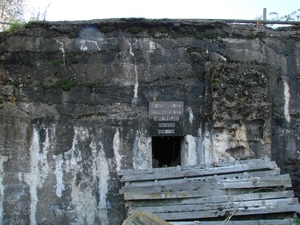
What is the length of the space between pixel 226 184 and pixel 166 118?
163cm

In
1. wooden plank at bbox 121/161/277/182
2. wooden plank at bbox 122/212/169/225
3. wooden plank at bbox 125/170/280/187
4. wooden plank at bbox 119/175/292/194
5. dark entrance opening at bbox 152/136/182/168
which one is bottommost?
wooden plank at bbox 122/212/169/225

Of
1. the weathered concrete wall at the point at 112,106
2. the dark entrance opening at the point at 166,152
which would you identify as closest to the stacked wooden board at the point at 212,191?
the weathered concrete wall at the point at 112,106

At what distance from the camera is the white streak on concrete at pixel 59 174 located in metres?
5.86

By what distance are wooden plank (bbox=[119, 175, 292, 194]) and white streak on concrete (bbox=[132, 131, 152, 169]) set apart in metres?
0.92

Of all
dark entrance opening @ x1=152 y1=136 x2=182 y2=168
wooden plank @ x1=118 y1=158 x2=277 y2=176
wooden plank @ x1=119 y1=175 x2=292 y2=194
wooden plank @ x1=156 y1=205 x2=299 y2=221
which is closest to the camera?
wooden plank @ x1=156 y1=205 x2=299 y2=221

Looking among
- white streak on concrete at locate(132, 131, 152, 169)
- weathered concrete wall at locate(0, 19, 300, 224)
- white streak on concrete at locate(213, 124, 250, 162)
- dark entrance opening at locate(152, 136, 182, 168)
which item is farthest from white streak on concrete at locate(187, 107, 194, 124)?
dark entrance opening at locate(152, 136, 182, 168)

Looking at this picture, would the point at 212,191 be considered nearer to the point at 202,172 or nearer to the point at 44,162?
the point at 202,172

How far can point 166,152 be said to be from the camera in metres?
7.39

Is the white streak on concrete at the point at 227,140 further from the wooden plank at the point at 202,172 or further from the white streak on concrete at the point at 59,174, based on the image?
the white streak on concrete at the point at 59,174

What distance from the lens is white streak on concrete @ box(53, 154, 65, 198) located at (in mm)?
5859

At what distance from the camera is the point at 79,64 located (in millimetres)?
6117

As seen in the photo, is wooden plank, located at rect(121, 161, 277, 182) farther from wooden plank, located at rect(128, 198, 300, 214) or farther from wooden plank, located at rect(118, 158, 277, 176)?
wooden plank, located at rect(128, 198, 300, 214)

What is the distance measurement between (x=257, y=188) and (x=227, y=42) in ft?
8.62

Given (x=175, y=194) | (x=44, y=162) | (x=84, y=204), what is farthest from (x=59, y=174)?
(x=175, y=194)
